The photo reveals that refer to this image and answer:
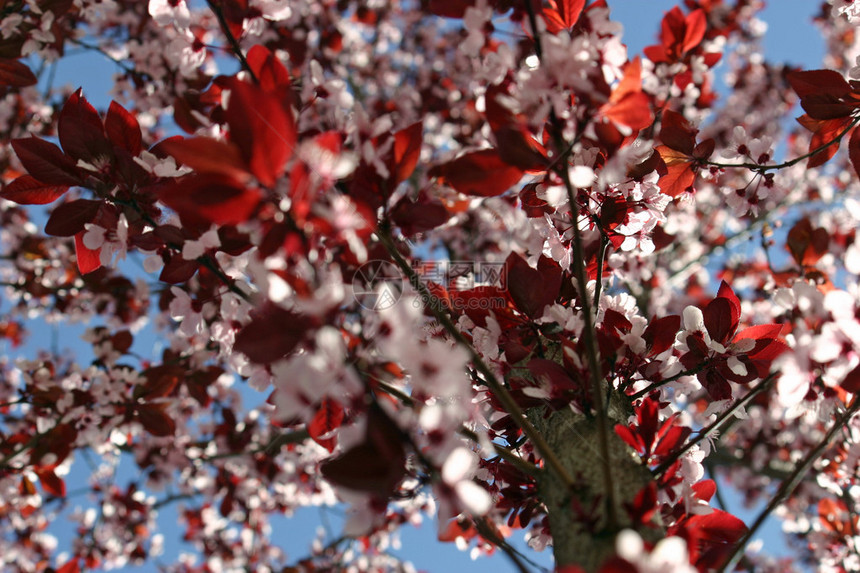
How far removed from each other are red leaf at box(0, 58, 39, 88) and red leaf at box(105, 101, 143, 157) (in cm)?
96

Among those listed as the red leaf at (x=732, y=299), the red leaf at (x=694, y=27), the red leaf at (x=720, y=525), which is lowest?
the red leaf at (x=720, y=525)

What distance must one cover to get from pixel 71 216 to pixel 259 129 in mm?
666

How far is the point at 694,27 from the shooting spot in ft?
5.48

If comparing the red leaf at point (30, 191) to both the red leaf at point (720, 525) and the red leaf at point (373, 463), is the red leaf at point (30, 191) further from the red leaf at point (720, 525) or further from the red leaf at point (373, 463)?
the red leaf at point (720, 525)

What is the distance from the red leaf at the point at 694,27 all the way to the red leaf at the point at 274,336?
5.62 ft

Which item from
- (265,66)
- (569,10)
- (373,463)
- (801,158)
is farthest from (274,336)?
(801,158)

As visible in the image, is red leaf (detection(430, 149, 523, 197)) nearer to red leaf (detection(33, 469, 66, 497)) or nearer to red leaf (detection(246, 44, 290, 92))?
red leaf (detection(246, 44, 290, 92))

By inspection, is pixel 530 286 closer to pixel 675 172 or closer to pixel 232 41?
pixel 675 172

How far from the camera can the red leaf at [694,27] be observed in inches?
65.2

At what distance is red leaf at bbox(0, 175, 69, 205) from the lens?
1.07 meters

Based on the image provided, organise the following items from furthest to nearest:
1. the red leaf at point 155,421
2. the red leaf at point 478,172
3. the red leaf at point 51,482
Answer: the red leaf at point 51,482, the red leaf at point 155,421, the red leaf at point 478,172

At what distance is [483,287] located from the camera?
1107 millimetres

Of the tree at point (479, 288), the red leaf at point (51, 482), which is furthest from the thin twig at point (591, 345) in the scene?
the red leaf at point (51, 482)

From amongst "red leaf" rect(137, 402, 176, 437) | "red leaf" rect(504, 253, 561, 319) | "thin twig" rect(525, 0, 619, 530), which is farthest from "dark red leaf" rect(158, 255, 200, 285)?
"red leaf" rect(137, 402, 176, 437)
